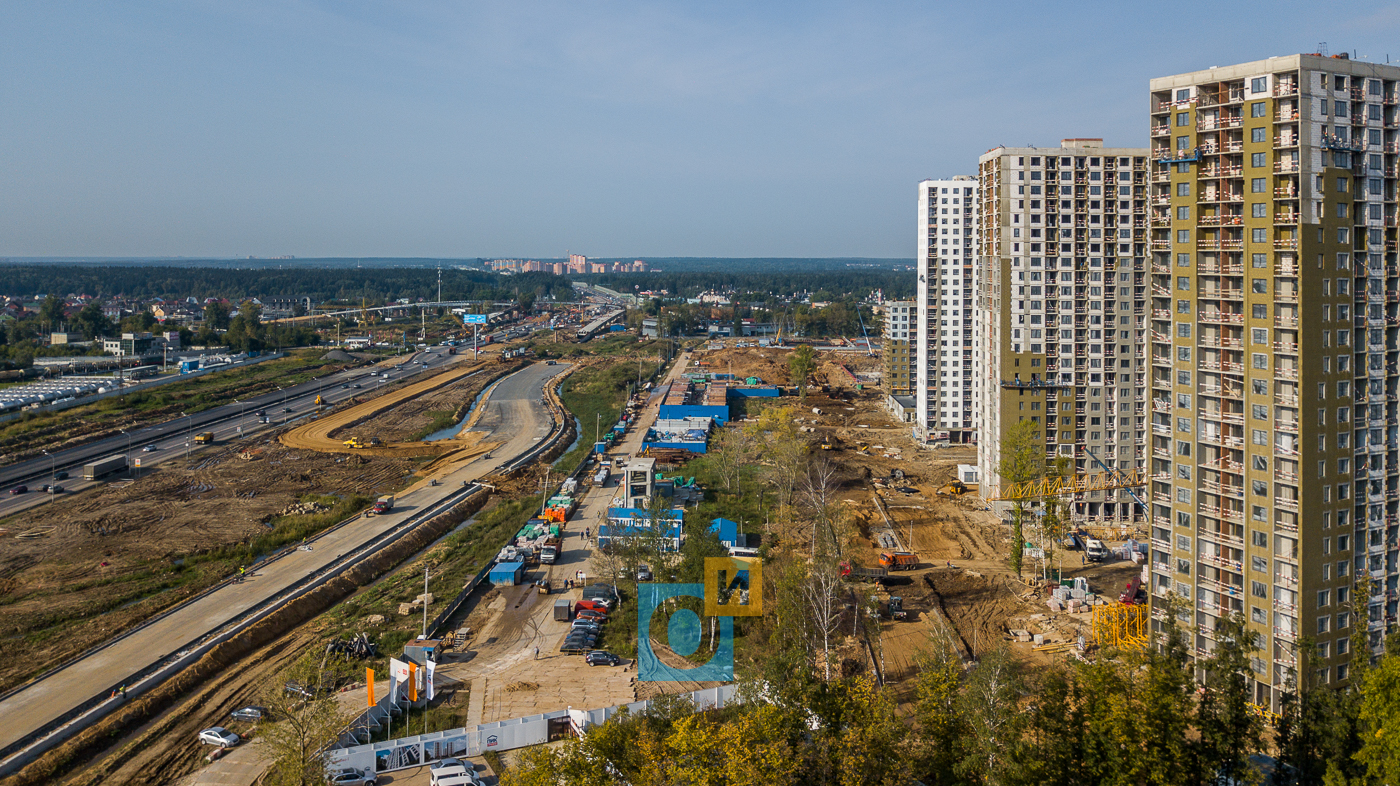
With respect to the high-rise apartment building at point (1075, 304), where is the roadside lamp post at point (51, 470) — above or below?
below

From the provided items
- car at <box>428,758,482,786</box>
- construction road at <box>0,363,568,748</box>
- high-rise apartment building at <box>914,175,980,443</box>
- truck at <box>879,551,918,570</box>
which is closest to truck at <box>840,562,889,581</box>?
truck at <box>879,551,918,570</box>

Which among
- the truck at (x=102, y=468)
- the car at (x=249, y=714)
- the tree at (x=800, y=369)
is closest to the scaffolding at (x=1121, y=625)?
the car at (x=249, y=714)

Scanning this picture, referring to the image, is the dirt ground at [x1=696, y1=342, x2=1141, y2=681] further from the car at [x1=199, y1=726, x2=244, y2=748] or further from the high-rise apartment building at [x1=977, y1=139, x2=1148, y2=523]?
the car at [x1=199, y1=726, x2=244, y2=748]

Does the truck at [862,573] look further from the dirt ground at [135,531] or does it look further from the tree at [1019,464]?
the dirt ground at [135,531]

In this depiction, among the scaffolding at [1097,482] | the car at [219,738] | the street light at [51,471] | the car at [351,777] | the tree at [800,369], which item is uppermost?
the tree at [800,369]

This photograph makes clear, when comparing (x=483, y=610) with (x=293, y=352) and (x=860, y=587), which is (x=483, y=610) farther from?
(x=293, y=352)

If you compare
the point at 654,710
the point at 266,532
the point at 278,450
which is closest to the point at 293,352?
the point at 278,450
